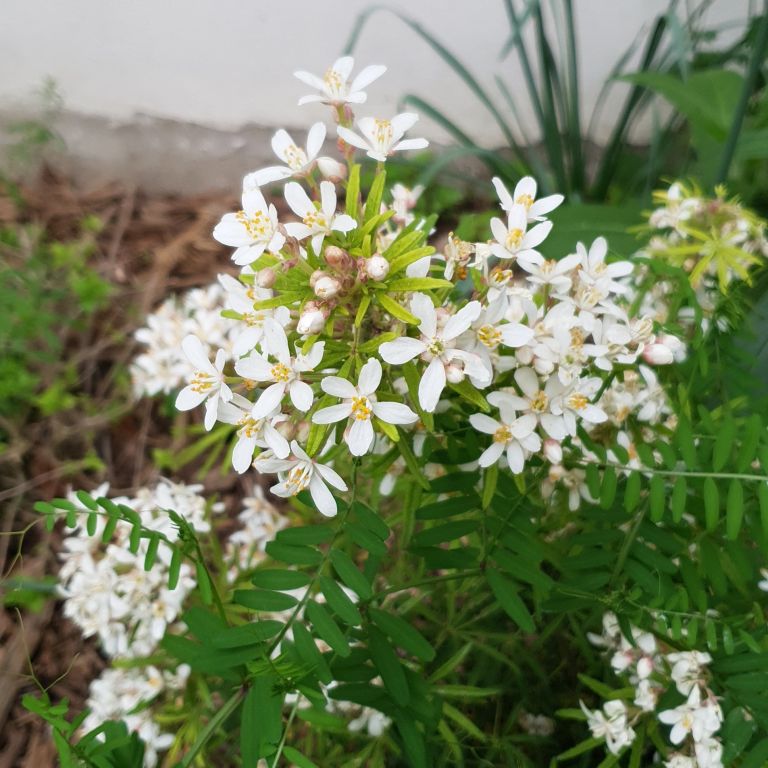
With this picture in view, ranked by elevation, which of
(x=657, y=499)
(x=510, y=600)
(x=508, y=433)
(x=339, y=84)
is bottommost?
(x=510, y=600)

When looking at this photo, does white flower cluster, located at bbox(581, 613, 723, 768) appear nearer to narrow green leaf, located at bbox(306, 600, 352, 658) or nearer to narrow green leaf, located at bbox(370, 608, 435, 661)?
narrow green leaf, located at bbox(370, 608, 435, 661)

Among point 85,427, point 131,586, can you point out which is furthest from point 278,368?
point 85,427

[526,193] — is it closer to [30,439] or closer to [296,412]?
[296,412]

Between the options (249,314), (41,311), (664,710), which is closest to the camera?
(249,314)

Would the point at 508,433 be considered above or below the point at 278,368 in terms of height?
below

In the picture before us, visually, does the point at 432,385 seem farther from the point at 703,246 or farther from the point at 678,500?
the point at 703,246

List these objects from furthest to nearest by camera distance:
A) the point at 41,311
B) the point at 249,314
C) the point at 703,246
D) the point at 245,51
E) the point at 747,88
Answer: the point at 245,51 → the point at 41,311 → the point at 747,88 → the point at 703,246 → the point at 249,314

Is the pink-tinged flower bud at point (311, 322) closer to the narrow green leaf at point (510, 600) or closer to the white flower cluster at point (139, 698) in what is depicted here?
the narrow green leaf at point (510, 600)

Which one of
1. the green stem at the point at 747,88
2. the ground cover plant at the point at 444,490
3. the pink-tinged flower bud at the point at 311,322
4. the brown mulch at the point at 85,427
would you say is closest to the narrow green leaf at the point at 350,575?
the ground cover plant at the point at 444,490

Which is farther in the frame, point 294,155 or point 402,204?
point 402,204
